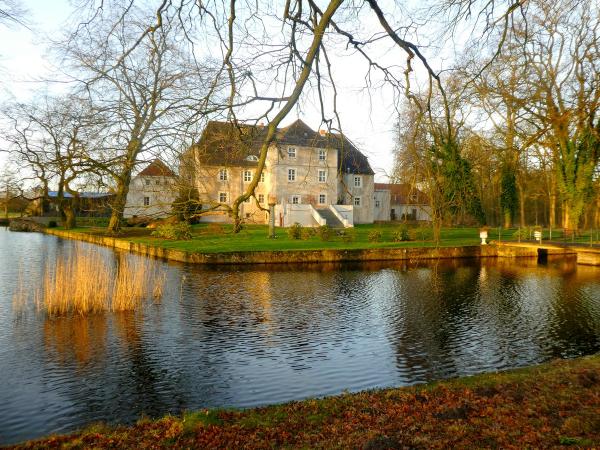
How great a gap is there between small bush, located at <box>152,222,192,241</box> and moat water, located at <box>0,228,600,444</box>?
12.2 metres

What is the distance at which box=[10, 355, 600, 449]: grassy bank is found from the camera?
14.9ft

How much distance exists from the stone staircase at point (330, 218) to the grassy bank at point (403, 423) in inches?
1392

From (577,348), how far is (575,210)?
26.7 m

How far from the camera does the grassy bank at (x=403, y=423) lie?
455cm

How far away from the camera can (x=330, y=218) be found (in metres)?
42.8

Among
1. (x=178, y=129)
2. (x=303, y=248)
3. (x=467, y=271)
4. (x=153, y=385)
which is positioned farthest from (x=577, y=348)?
(x=303, y=248)

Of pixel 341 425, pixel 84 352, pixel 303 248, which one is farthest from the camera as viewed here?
pixel 303 248

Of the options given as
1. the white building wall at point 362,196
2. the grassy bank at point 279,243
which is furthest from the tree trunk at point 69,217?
the white building wall at point 362,196

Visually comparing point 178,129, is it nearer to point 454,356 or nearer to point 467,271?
point 454,356

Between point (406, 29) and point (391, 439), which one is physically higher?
point (406, 29)

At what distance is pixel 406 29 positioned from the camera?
6.05m

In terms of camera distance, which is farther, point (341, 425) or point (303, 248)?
point (303, 248)

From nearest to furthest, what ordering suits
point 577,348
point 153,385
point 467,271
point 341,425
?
point 341,425
point 153,385
point 577,348
point 467,271

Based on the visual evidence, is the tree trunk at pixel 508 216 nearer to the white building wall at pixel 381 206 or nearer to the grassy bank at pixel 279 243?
the grassy bank at pixel 279 243
